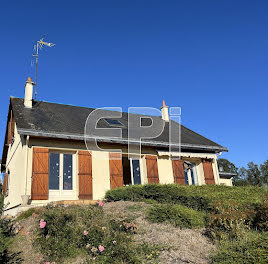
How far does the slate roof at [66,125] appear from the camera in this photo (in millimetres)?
11711

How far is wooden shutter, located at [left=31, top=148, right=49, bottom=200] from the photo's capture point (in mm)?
10703

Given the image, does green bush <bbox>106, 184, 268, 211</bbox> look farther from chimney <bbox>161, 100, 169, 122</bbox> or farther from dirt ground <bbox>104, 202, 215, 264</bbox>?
A: chimney <bbox>161, 100, 169, 122</bbox>

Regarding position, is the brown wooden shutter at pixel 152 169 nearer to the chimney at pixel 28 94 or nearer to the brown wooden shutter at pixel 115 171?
the brown wooden shutter at pixel 115 171

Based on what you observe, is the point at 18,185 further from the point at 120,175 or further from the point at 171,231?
the point at 171,231

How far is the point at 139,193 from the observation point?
33.1ft

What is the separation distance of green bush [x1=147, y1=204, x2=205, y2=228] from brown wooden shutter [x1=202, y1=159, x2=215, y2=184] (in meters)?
7.38

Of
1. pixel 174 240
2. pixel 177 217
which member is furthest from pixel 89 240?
pixel 177 217

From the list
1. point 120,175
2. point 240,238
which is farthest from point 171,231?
point 120,175

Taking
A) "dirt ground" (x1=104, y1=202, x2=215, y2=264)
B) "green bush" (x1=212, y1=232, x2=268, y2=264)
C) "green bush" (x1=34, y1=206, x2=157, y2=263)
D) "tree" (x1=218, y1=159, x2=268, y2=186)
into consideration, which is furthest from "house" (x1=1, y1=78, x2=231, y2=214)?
"tree" (x1=218, y1=159, x2=268, y2=186)

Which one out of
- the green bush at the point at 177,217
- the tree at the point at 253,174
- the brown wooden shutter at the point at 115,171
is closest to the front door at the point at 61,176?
the brown wooden shutter at the point at 115,171

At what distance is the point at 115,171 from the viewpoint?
41.5 feet

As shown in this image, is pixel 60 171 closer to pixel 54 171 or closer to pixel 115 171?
pixel 54 171

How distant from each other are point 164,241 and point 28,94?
451 inches

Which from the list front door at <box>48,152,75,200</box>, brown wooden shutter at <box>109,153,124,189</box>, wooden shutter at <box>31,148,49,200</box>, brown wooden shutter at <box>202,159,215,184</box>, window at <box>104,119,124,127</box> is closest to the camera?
wooden shutter at <box>31,148,49,200</box>
